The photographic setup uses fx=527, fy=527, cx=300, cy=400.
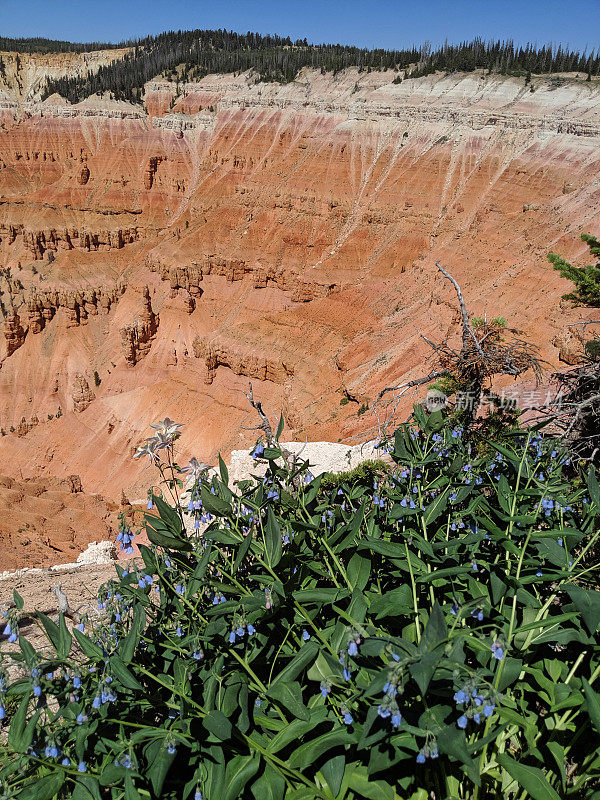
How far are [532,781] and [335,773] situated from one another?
938 millimetres

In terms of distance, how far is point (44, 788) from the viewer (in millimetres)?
2658

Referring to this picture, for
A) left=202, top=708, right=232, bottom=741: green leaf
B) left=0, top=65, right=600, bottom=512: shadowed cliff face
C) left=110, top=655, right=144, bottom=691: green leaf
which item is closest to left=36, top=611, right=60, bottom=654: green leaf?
left=110, top=655, right=144, bottom=691: green leaf

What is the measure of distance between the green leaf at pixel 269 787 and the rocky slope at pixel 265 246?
18078 millimetres

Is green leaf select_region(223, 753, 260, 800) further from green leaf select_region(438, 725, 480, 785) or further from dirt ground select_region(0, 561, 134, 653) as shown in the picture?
dirt ground select_region(0, 561, 134, 653)

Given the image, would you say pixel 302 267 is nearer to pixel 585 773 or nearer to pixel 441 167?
pixel 441 167

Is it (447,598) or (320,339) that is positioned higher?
(447,598)

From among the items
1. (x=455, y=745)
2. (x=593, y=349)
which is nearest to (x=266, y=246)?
(x=593, y=349)

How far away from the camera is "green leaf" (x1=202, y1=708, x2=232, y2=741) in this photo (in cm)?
255

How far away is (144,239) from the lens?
51594 mm

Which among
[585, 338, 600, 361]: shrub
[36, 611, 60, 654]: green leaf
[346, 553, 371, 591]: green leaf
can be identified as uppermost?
[346, 553, 371, 591]: green leaf

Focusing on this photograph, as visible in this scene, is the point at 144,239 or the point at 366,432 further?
the point at 144,239

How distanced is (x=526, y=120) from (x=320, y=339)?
19013 mm

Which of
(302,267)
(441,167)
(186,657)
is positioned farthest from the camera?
(302,267)

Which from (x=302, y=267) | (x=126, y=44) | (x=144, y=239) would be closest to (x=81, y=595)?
(x=302, y=267)
